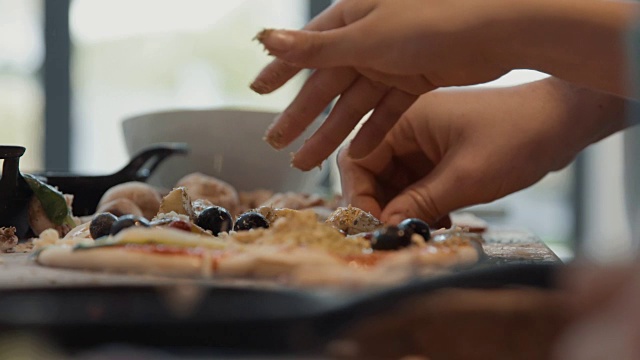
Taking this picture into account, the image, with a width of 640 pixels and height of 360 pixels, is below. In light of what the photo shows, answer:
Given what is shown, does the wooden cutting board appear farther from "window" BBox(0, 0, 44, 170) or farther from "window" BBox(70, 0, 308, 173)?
"window" BBox(0, 0, 44, 170)

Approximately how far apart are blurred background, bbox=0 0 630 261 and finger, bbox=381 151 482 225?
7.98ft

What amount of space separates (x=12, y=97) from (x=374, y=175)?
111 inches

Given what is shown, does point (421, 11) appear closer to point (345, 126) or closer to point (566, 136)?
point (345, 126)

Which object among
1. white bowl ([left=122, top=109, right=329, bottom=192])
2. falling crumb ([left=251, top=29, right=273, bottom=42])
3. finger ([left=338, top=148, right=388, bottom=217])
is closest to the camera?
falling crumb ([left=251, top=29, right=273, bottom=42])

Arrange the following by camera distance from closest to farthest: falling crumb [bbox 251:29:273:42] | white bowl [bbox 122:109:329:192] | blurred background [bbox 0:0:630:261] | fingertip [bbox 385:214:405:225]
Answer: falling crumb [bbox 251:29:273:42], fingertip [bbox 385:214:405:225], white bowl [bbox 122:109:329:192], blurred background [bbox 0:0:630:261]

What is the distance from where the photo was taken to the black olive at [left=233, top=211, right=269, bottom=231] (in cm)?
78

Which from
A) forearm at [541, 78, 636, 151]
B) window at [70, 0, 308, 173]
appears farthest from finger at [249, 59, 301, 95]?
window at [70, 0, 308, 173]

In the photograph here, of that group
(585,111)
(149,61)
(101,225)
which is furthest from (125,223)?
(149,61)

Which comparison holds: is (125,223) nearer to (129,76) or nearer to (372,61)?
(372,61)

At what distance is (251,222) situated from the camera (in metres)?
0.78

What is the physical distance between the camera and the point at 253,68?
11.8ft

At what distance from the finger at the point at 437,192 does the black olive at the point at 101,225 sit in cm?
40

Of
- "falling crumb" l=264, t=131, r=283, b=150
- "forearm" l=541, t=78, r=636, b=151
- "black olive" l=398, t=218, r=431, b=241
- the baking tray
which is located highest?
"forearm" l=541, t=78, r=636, b=151

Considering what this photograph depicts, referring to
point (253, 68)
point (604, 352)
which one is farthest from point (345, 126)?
point (253, 68)
